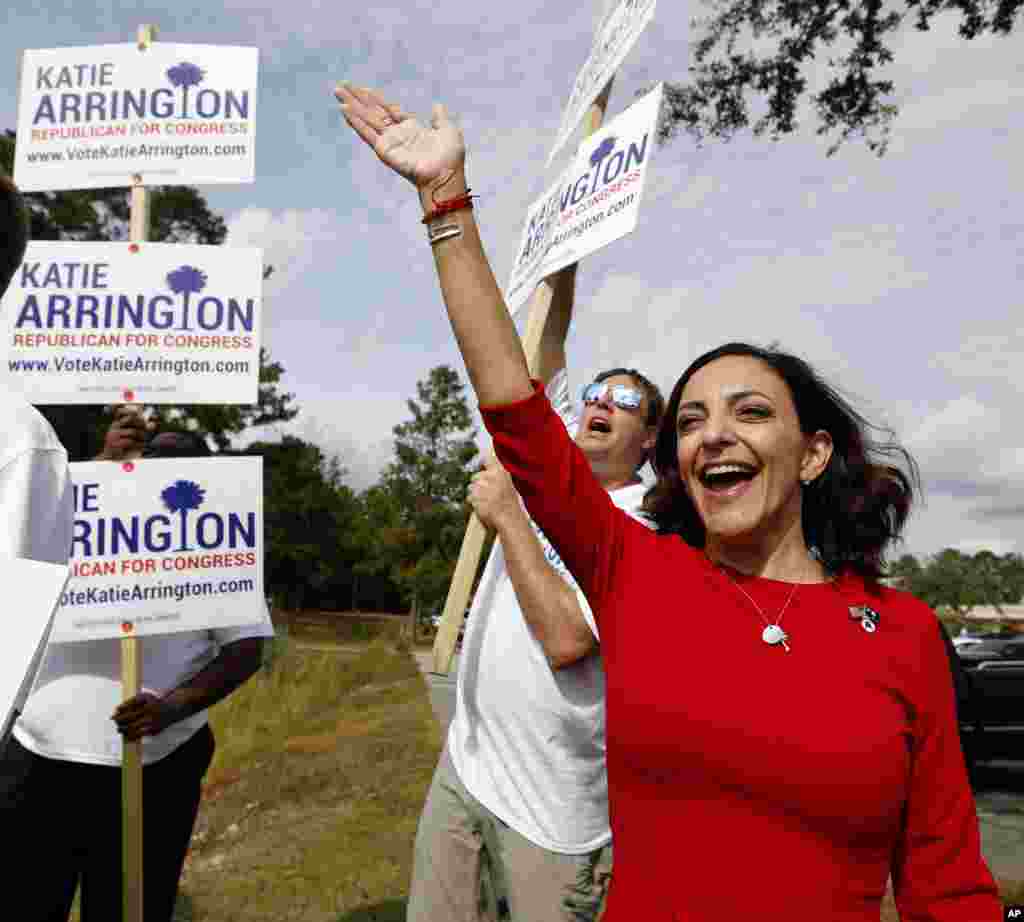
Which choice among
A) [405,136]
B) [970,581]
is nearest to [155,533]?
[405,136]

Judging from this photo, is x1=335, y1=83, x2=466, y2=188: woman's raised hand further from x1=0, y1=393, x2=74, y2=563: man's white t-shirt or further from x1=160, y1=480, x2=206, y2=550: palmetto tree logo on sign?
x1=160, y1=480, x2=206, y2=550: palmetto tree logo on sign

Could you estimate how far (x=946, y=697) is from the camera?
151 cm

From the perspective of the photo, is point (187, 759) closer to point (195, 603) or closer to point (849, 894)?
point (195, 603)

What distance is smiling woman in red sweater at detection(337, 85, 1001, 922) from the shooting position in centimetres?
136

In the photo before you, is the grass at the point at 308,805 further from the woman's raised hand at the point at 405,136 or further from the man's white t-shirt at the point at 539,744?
the woman's raised hand at the point at 405,136

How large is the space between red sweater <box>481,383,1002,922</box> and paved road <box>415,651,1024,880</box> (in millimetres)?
2263

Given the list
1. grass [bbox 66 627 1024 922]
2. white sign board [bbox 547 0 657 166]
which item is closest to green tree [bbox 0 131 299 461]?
grass [bbox 66 627 1024 922]

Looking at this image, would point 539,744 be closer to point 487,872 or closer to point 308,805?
point 487,872

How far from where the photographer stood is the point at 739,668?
1434mm

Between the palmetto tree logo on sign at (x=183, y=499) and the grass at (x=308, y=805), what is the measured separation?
238 centimetres

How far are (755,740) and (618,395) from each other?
1.43m

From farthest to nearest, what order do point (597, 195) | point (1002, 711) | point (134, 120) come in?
point (1002, 711) → point (134, 120) → point (597, 195)

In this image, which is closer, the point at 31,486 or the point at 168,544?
the point at 31,486

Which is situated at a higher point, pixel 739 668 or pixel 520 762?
pixel 739 668
